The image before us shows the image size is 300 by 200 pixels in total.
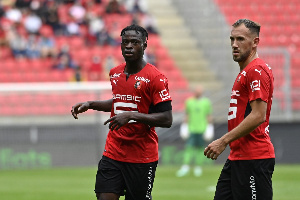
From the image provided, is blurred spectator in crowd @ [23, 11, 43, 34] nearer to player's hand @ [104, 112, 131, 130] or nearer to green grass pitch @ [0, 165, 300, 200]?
green grass pitch @ [0, 165, 300, 200]

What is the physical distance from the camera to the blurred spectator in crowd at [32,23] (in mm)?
25438

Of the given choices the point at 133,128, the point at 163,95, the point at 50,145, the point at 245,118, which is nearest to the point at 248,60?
the point at 245,118

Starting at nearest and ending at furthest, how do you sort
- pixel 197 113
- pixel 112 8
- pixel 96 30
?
pixel 197 113, pixel 96 30, pixel 112 8

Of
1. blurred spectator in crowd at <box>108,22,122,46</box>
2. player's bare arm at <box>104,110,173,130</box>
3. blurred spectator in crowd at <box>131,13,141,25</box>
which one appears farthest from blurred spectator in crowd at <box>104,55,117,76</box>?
player's bare arm at <box>104,110,173,130</box>

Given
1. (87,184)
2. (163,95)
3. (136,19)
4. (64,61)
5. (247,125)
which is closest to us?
(247,125)

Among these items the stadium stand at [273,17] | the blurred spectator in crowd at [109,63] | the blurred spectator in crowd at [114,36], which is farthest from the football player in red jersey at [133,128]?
the blurred spectator in crowd at [114,36]

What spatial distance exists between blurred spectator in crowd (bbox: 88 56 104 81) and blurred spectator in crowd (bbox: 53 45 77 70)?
836mm

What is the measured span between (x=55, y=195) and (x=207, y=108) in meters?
5.90

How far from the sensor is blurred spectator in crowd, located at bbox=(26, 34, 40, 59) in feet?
80.6

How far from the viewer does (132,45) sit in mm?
7551

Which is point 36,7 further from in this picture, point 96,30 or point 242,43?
point 242,43

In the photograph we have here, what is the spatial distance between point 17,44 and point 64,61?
197cm

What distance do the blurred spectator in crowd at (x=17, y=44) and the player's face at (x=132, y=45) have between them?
17435mm

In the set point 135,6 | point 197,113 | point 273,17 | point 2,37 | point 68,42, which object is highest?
point 135,6
